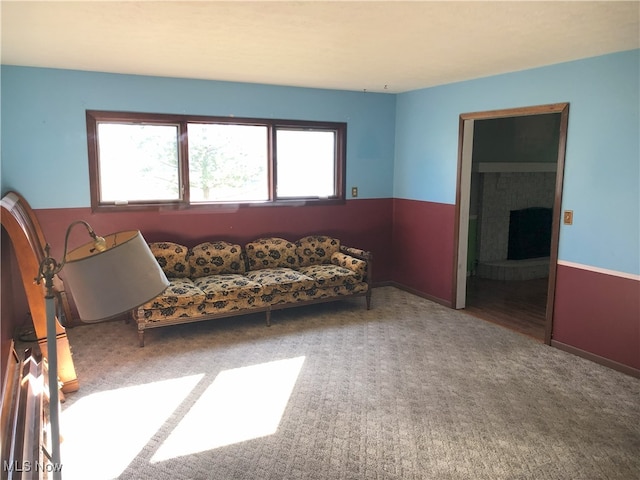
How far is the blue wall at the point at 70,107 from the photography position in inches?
165

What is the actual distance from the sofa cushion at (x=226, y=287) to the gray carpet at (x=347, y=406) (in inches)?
14.4

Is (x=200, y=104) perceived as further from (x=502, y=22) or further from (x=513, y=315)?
(x=513, y=315)

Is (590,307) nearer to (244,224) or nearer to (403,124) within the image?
(403,124)

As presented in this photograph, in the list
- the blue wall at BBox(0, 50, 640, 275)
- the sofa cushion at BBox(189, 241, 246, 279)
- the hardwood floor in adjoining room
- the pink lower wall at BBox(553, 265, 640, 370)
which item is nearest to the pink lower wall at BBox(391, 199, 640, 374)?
the pink lower wall at BBox(553, 265, 640, 370)

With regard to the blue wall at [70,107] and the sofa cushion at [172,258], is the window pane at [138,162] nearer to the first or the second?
the blue wall at [70,107]

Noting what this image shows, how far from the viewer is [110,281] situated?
131 centimetres

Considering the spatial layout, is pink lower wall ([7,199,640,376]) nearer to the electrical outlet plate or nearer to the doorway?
the doorway

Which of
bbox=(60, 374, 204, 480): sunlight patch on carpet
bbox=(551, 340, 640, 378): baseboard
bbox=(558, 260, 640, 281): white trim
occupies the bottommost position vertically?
bbox=(60, 374, 204, 480): sunlight patch on carpet

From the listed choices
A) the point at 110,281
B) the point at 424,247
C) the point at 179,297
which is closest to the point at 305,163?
the point at 424,247

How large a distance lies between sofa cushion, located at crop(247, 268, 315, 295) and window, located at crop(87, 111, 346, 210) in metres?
0.88

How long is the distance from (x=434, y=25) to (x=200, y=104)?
2.80 m

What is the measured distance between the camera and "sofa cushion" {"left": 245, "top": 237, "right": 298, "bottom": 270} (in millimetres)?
5145

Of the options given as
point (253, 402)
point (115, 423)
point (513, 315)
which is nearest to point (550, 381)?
point (513, 315)

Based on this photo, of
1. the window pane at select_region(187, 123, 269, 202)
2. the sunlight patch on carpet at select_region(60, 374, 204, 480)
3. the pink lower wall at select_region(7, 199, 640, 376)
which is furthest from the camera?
the window pane at select_region(187, 123, 269, 202)
